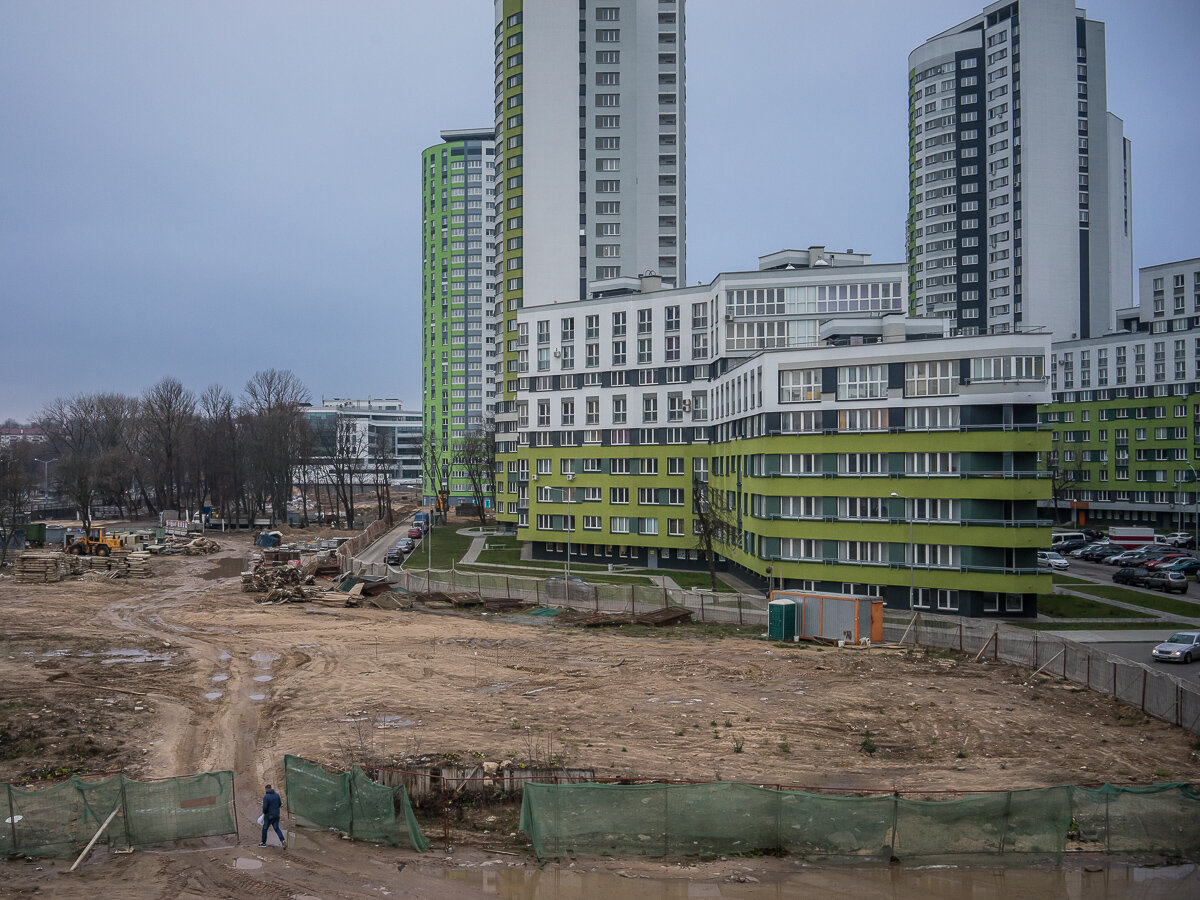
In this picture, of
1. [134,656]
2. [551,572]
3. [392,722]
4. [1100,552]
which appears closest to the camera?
[392,722]

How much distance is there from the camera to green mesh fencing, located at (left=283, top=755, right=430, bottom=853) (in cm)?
1894

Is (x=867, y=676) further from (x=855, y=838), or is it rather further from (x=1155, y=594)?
(x=1155, y=594)

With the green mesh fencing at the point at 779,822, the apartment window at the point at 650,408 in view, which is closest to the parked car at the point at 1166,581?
the apartment window at the point at 650,408

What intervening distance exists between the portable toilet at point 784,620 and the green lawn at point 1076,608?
54.3 feet

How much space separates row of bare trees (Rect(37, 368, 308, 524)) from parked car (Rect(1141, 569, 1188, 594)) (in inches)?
3710

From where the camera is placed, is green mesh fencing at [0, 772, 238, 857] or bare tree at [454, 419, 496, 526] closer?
green mesh fencing at [0, 772, 238, 857]

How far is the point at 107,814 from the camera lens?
18719 millimetres

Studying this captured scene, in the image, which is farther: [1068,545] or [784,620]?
[1068,545]

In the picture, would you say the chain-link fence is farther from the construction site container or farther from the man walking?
the man walking

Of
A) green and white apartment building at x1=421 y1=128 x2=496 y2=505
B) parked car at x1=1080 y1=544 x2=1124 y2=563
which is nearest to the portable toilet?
parked car at x1=1080 y1=544 x2=1124 y2=563

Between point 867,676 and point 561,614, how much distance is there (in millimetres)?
19026

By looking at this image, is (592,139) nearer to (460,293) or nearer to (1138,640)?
(1138,640)

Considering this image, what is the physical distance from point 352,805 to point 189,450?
121 m

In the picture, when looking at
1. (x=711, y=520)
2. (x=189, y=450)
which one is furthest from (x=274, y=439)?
(x=711, y=520)
